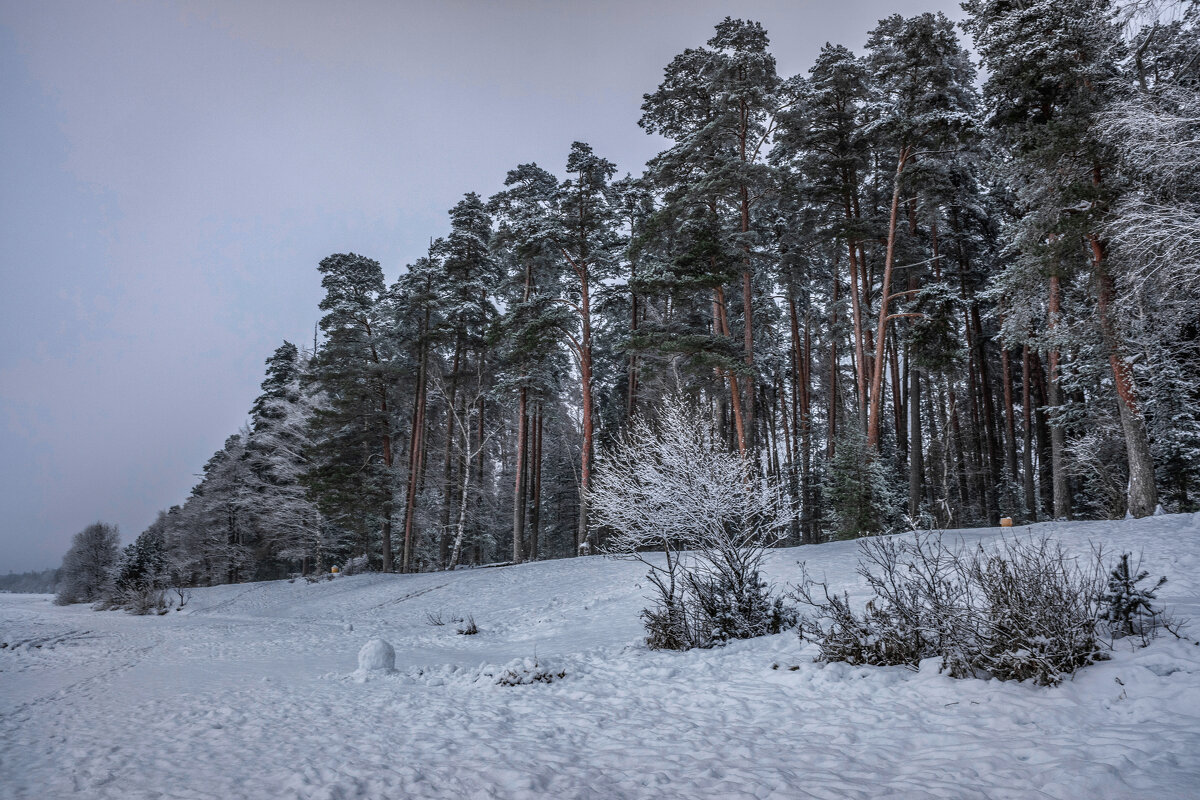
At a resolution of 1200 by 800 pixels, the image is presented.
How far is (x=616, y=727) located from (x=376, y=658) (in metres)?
4.61

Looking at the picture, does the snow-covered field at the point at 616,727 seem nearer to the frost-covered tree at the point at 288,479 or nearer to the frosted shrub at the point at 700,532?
the frosted shrub at the point at 700,532

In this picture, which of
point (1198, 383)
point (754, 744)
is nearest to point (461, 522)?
point (754, 744)

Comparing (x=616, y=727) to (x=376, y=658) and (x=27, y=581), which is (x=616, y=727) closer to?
(x=376, y=658)

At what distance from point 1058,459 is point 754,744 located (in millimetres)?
16022

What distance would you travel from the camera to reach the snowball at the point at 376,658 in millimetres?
8383

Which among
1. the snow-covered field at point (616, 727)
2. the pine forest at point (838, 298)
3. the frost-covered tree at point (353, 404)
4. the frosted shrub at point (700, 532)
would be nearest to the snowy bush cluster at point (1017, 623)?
the snow-covered field at point (616, 727)

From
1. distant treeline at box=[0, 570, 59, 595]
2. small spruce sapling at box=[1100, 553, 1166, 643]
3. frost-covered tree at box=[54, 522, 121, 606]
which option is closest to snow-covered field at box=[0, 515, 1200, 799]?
small spruce sapling at box=[1100, 553, 1166, 643]

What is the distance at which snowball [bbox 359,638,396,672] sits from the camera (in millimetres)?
8383

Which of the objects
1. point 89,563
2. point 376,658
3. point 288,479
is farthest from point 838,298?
point 89,563

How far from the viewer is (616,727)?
18.1 feet

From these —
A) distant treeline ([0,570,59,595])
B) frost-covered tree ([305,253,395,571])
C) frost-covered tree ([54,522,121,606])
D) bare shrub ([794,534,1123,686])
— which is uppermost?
frost-covered tree ([305,253,395,571])

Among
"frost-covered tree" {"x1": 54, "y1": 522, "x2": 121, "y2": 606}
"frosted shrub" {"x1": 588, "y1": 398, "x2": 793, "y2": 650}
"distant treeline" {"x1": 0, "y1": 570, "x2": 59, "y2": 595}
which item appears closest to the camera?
"frosted shrub" {"x1": 588, "y1": 398, "x2": 793, "y2": 650}

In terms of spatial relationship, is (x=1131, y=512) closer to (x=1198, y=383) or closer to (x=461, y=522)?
(x=1198, y=383)

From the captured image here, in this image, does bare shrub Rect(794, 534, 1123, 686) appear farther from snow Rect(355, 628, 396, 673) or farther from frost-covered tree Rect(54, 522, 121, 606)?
frost-covered tree Rect(54, 522, 121, 606)
